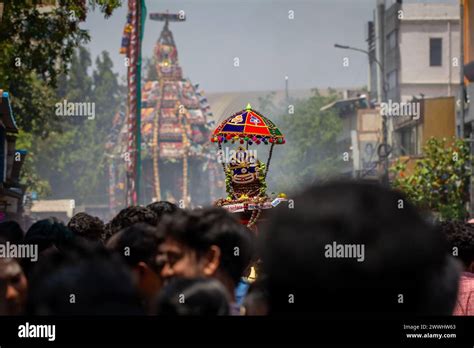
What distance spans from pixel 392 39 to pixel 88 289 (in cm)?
7604

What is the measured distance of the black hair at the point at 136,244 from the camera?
5.74 metres

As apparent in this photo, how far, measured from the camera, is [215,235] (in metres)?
4.70

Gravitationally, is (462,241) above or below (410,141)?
below

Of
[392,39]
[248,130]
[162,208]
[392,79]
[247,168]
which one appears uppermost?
[392,39]

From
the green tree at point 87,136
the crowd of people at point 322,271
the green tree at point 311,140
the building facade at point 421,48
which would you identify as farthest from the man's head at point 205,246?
the green tree at point 87,136

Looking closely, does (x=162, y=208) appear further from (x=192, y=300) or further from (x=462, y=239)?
(x=192, y=300)

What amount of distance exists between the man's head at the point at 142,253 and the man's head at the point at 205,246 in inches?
19.9

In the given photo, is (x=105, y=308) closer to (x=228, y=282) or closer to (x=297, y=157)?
(x=228, y=282)

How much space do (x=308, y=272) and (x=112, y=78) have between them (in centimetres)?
11894

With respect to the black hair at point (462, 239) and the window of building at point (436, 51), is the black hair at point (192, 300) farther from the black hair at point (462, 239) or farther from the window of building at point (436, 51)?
the window of building at point (436, 51)

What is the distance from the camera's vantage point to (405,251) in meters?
2.80

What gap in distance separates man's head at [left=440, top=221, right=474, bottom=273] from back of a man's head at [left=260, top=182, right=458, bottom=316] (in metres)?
5.01

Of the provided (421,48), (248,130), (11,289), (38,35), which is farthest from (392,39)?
(11,289)

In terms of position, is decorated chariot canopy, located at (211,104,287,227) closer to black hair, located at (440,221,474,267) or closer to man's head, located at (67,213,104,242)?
man's head, located at (67,213,104,242)
